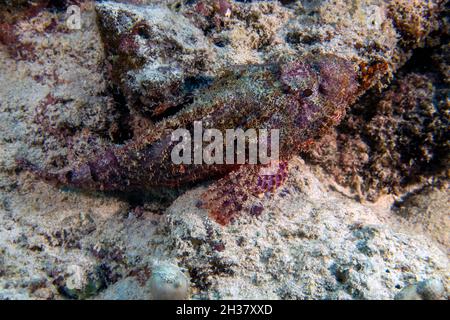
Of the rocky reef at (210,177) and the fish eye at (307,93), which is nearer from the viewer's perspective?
the rocky reef at (210,177)

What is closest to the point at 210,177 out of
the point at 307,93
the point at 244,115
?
the point at 244,115

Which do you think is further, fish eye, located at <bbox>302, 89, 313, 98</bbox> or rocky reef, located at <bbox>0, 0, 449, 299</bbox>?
fish eye, located at <bbox>302, 89, 313, 98</bbox>

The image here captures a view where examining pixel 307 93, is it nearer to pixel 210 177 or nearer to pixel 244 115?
pixel 244 115

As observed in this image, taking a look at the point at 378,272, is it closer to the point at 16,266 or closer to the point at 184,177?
the point at 184,177

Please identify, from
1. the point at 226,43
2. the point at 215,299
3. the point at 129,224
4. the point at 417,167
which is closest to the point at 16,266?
the point at 129,224

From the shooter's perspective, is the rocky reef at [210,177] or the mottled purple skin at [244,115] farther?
the mottled purple skin at [244,115]

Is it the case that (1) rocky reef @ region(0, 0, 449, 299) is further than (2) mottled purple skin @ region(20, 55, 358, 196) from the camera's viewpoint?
No
